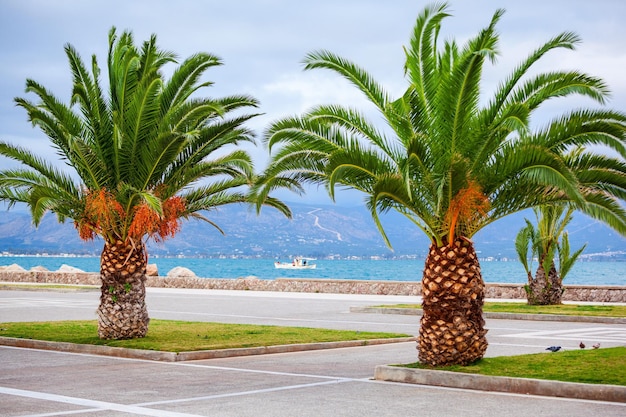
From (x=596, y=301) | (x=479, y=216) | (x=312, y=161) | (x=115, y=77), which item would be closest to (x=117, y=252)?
(x=115, y=77)

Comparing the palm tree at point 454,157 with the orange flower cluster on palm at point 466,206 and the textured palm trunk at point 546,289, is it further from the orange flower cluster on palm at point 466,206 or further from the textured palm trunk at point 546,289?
the textured palm trunk at point 546,289

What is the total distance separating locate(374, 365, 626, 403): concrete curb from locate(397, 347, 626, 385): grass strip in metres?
0.28

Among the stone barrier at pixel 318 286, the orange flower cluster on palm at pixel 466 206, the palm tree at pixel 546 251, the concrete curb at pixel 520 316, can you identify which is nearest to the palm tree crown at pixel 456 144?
the orange flower cluster on palm at pixel 466 206

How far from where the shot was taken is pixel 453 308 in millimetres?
13852

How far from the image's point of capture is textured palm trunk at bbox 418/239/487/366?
1381 cm

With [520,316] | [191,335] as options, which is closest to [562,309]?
[520,316]

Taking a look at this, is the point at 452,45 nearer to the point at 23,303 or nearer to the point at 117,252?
the point at 117,252

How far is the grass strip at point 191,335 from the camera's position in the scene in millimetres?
17656

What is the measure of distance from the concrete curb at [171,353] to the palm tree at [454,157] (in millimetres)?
3406

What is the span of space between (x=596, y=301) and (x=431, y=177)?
22.7 meters

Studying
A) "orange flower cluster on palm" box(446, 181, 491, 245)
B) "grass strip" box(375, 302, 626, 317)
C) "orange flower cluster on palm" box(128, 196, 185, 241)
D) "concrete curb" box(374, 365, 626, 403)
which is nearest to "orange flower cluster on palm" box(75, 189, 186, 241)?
"orange flower cluster on palm" box(128, 196, 185, 241)

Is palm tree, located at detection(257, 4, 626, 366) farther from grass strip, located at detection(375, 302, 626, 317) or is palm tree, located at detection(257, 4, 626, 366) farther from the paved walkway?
grass strip, located at detection(375, 302, 626, 317)

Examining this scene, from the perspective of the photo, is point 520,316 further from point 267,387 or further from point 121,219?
point 267,387

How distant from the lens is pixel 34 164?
1881cm
